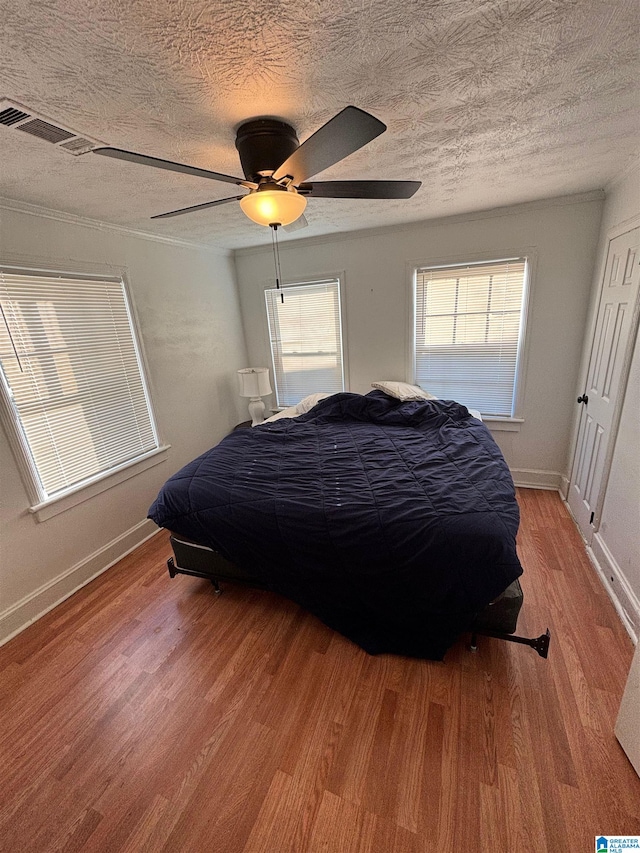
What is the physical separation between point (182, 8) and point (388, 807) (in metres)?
2.45

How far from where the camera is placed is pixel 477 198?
252 cm

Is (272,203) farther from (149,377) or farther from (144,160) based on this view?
(149,377)

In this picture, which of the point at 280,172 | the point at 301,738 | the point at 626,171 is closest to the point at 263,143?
the point at 280,172

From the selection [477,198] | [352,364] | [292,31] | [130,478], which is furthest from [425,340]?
[130,478]

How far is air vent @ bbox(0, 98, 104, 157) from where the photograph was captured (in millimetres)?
1155

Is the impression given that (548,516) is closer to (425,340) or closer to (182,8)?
(425,340)

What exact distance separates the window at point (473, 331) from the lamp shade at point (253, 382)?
5.28ft

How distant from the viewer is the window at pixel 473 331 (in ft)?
9.89

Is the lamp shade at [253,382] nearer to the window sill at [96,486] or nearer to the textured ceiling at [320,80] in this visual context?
the window sill at [96,486]

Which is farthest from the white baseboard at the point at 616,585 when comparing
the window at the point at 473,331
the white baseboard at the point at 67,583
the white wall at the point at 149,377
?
the white baseboard at the point at 67,583

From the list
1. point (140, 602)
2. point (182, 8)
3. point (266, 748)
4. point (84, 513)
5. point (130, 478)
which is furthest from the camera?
point (130, 478)

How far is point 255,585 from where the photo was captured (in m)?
2.02

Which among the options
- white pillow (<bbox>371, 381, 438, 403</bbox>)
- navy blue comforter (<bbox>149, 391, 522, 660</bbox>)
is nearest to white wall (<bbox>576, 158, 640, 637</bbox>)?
navy blue comforter (<bbox>149, 391, 522, 660</bbox>)

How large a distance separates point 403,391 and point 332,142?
233cm
